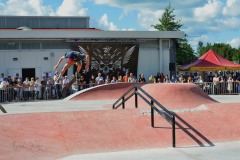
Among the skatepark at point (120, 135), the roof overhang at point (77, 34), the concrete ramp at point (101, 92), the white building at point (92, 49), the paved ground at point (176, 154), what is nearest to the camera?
the paved ground at point (176, 154)

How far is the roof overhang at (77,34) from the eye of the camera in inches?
1074

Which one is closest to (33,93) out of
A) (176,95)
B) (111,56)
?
(111,56)

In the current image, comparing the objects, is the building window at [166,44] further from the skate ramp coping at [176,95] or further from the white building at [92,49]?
the skate ramp coping at [176,95]

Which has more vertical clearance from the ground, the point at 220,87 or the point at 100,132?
the point at 220,87

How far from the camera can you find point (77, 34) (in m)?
28.3

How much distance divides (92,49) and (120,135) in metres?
19.7

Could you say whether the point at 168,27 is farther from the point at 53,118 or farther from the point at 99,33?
the point at 53,118

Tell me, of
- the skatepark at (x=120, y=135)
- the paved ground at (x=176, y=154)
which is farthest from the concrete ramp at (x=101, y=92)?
the paved ground at (x=176, y=154)

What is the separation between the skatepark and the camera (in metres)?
8.61

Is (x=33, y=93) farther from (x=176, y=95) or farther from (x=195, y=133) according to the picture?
(x=195, y=133)

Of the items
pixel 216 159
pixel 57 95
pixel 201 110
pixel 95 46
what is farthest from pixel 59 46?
pixel 216 159

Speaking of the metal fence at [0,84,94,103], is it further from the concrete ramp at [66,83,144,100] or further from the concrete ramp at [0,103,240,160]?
the concrete ramp at [0,103,240,160]

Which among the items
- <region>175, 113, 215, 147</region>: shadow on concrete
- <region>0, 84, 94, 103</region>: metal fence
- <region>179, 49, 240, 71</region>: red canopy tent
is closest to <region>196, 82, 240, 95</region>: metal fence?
<region>179, 49, 240, 71</region>: red canopy tent

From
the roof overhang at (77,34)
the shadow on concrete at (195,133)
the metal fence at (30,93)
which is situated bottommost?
the shadow on concrete at (195,133)
